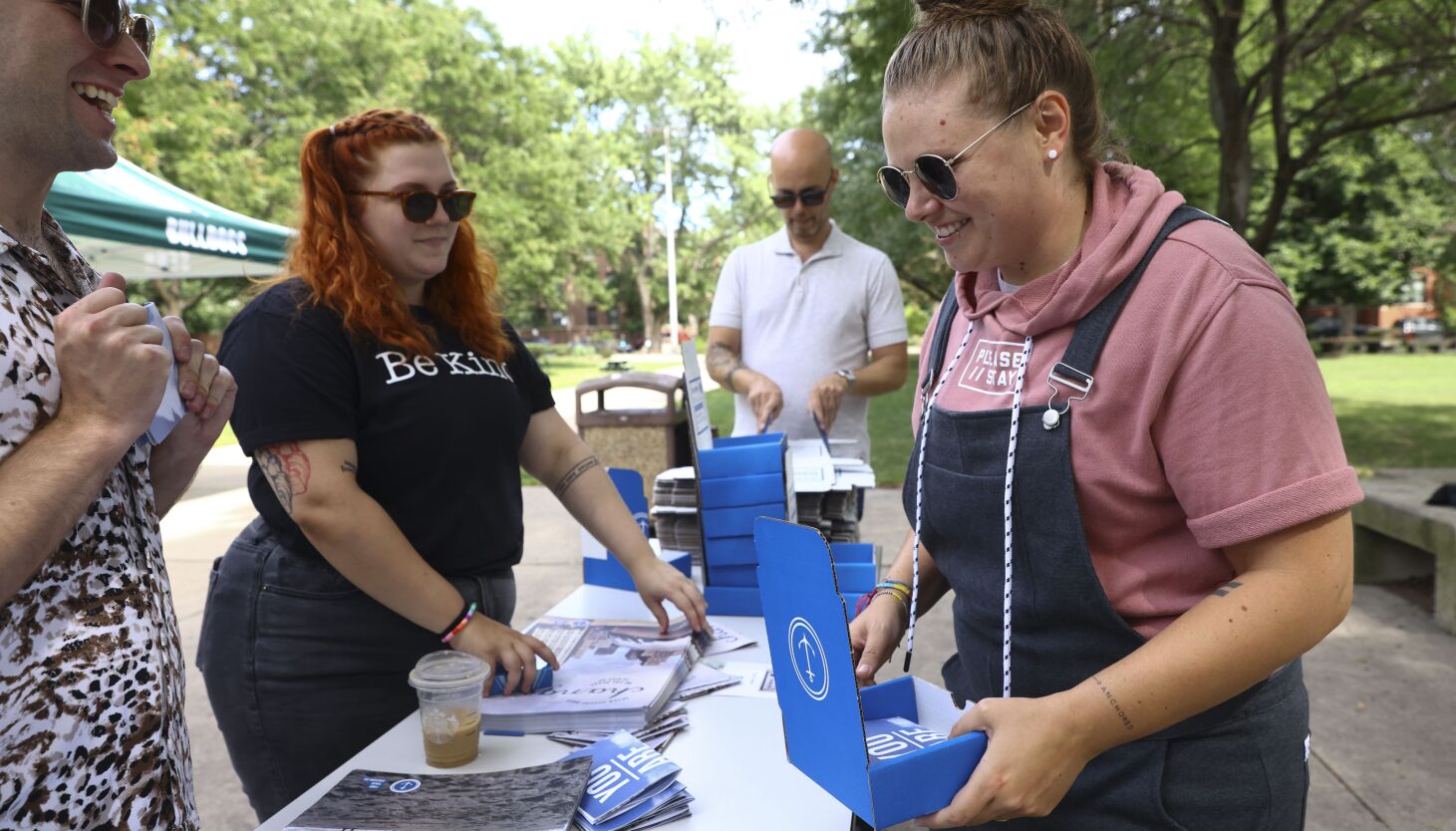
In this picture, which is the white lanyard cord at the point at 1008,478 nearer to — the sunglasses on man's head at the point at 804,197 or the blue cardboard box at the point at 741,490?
the blue cardboard box at the point at 741,490

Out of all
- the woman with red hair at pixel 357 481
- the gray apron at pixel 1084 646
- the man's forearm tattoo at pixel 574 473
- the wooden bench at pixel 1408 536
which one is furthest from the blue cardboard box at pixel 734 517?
the wooden bench at pixel 1408 536

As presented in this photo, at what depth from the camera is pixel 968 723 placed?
1030 millimetres

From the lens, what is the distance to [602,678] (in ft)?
5.93

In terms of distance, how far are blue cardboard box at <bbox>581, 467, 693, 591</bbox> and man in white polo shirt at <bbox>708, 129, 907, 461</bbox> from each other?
959 mm

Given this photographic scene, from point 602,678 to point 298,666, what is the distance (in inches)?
→ 22.2

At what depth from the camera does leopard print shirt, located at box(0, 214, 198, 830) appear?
975 millimetres

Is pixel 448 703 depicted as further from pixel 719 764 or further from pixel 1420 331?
pixel 1420 331

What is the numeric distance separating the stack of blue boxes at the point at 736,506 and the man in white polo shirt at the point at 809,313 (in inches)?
44.0

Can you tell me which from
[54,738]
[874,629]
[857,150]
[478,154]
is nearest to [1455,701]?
[874,629]

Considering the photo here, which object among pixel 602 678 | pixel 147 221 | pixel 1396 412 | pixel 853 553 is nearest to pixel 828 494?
pixel 853 553

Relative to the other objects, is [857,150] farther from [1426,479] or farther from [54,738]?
[54,738]

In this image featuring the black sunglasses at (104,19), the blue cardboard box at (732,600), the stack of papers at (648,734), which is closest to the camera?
the black sunglasses at (104,19)

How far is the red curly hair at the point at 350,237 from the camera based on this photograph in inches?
70.9

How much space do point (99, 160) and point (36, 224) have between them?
12 centimetres
